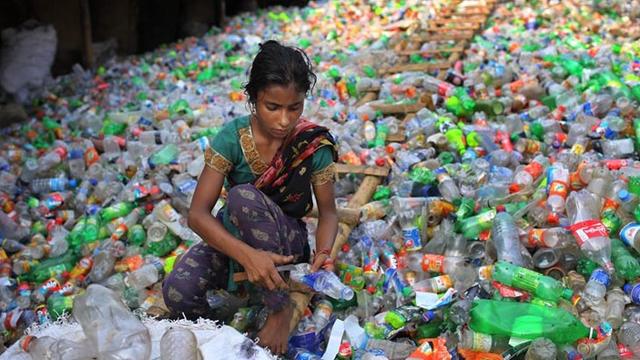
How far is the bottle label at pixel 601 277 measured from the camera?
2.70 meters

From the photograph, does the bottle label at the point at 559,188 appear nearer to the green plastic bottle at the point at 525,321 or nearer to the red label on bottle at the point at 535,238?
the red label on bottle at the point at 535,238

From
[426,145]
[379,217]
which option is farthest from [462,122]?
[379,217]

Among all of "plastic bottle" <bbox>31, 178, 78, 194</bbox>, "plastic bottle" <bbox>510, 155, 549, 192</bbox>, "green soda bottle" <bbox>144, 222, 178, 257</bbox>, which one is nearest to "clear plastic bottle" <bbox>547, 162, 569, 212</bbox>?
"plastic bottle" <bbox>510, 155, 549, 192</bbox>

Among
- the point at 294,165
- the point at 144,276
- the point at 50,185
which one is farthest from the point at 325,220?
the point at 50,185

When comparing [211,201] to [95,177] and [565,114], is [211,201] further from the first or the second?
[565,114]

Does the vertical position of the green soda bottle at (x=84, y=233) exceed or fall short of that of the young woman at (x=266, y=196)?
it falls short

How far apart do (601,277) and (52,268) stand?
283 cm

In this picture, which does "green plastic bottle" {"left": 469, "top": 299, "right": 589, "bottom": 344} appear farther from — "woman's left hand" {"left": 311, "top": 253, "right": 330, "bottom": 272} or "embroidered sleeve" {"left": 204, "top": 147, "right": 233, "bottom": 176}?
"embroidered sleeve" {"left": 204, "top": 147, "right": 233, "bottom": 176}

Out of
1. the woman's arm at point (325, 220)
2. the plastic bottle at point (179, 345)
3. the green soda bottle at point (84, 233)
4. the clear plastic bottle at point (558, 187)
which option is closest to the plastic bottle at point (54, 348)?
the plastic bottle at point (179, 345)

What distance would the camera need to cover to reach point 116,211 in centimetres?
388

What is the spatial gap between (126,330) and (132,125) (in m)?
3.34

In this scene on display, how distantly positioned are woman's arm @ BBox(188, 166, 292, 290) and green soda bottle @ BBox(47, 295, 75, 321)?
1.08 metres

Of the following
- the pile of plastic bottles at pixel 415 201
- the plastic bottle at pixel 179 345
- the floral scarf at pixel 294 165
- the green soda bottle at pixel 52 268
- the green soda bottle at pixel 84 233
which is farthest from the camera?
the green soda bottle at pixel 84 233

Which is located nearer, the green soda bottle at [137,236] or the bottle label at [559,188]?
the bottle label at [559,188]
